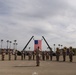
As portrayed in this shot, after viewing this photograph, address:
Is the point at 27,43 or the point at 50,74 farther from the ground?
the point at 27,43

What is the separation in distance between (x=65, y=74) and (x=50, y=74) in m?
0.86

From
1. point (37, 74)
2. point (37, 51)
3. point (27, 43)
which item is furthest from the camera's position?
point (27, 43)

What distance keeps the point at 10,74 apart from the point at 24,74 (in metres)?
0.78

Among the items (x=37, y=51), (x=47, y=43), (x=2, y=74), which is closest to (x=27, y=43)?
(x=47, y=43)

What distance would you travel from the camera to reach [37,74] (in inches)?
615

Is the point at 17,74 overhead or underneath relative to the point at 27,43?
underneath

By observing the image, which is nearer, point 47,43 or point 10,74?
point 10,74

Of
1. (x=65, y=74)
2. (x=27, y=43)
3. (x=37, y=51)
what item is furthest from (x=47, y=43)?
(x=65, y=74)

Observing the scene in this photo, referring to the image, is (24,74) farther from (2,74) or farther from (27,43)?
(27,43)

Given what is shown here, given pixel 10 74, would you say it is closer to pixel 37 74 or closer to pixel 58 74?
pixel 37 74

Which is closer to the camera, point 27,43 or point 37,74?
point 37,74

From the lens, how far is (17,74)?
51.8ft

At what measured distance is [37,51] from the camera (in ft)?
79.0

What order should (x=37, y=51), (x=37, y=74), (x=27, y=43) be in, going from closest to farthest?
(x=37, y=74)
(x=37, y=51)
(x=27, y=43)
